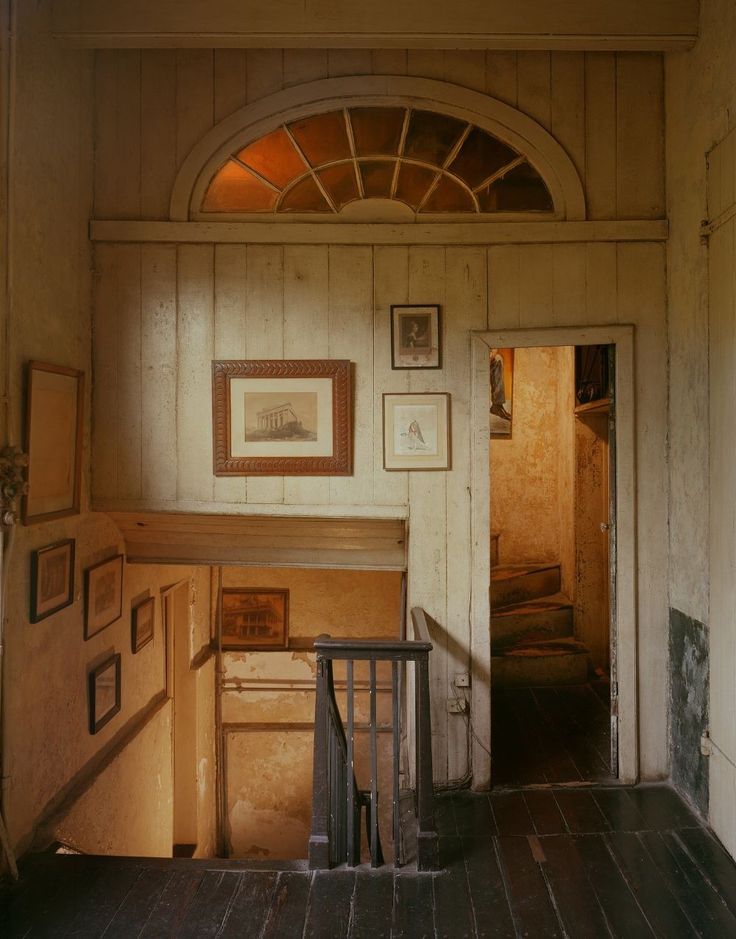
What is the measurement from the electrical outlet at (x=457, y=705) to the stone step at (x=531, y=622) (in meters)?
1.39

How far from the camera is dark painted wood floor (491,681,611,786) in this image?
3.26m

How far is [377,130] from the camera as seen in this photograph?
3.25 m

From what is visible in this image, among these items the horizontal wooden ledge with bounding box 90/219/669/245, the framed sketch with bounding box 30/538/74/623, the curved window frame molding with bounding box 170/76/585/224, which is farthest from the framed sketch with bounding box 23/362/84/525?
the curved window frame molding with bounding box 170/76/585/224

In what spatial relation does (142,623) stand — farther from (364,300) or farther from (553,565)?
(553,565)

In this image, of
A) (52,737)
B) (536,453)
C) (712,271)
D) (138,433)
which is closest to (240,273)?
(138,433)

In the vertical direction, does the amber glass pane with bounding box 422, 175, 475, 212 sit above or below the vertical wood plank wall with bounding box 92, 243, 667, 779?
above

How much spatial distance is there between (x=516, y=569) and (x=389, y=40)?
3.98m

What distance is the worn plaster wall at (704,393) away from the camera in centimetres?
262

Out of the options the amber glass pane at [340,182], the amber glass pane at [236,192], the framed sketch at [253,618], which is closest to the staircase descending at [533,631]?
the framed sketch at [253,618]

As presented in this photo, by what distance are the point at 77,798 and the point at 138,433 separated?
1.89 meters

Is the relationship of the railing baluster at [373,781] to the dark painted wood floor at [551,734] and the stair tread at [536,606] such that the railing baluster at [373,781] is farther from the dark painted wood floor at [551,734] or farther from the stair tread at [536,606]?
the stair tread at [536,606]

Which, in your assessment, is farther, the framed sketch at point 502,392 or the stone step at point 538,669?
the framed sketch at point 502,392

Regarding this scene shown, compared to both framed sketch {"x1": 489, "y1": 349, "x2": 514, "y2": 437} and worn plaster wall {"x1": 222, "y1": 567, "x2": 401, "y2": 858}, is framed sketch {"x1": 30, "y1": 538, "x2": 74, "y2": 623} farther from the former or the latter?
framed sketch {"x1": 489, "y1": 349, "x2": 514, "y2": 437}

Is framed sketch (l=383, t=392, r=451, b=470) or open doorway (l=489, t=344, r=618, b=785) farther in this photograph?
open doorway (l=489, t=344, r=618, b=785)
